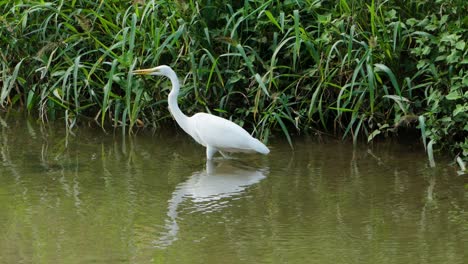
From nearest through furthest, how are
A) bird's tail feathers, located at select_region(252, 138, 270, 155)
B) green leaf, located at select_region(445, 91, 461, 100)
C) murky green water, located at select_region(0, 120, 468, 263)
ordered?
murky green water, located at select_region(0, 120, 468, 263), green leaf, located at select_region(445, 91, 461, 100), bird's tail feathers, located at select_region(252, 138, 270, 155)

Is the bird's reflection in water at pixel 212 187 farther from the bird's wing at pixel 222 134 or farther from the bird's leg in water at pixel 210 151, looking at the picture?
the bird's wing at pixel 222 134

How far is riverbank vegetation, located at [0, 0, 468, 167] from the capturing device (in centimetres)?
746

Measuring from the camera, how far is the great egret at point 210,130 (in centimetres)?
741

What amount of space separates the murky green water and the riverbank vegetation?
10.1 inches

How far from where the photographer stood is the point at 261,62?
7.91m

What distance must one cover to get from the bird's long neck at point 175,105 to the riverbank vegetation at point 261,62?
0.78ft

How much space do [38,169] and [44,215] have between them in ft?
4.03

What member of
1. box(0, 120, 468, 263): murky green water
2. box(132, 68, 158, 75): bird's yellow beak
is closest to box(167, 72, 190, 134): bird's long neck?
box(132, 68, 158, 75): bird's yellow beak

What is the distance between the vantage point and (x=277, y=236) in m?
5.65

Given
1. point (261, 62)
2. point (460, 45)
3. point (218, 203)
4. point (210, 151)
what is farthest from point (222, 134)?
point (460, 45)

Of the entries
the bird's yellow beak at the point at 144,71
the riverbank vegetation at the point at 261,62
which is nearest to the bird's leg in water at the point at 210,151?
the riverbank vegetation at the point at 261,62

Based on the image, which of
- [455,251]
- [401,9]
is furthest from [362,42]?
[455,251]

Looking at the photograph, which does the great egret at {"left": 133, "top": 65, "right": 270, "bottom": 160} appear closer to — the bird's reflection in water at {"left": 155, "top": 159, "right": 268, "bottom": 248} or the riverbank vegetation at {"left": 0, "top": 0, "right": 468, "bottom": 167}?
the bird's reflection in water at {"left": 155, "top": 159, "right": 268, "bottom": 248}

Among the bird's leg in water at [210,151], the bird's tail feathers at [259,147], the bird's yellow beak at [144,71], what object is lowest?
the bird's leg in water at [210,151]
